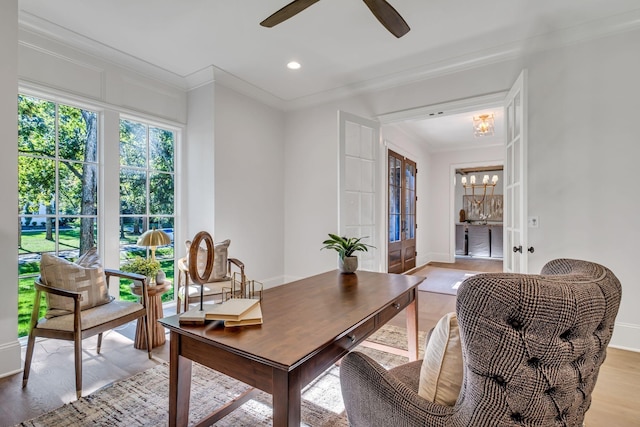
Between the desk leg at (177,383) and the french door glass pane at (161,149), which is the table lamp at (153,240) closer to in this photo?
the french door glass pane at (161,149)

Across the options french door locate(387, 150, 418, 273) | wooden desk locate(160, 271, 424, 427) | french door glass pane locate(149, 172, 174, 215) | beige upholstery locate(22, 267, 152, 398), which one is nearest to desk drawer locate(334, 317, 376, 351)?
wooden desk locate(160, 271, 424, 427)

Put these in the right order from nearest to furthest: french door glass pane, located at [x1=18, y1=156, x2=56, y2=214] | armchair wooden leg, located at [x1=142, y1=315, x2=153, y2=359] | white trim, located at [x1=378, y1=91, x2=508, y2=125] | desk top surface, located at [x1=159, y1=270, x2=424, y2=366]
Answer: desk top surface, located at [x1=159, y1=270, x2=424, y2=366] → armchair wooden leg, located at [x1=142, y1=315, x2=153, y2=359] → french door glass pane, located at [x1=18, y1=156, x2=56, y2=214] → white trim, located at [x1=378, y1=91, x2=508, y2=125]

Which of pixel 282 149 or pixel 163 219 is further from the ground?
pixel 282 149

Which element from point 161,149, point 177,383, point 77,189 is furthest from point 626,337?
point 77,189

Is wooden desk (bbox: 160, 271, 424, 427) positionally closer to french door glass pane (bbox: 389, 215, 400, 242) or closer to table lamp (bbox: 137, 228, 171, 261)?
table lamp (bbox: 137, 228, 171, 261)

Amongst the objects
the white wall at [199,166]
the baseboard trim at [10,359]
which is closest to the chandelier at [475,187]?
the white wall at [199,166]

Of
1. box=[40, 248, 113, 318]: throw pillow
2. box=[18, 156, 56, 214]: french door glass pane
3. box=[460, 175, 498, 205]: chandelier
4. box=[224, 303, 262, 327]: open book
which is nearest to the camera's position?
box=[224, 303, 262, 327]: open book

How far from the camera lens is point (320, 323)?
132 centimetres

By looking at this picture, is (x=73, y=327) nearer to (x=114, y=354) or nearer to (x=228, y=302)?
(x=114, y=354)

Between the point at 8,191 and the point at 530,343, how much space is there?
3.12 meters

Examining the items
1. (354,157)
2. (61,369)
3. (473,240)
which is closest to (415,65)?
(354,157)

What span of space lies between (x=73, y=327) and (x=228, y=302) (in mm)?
1320

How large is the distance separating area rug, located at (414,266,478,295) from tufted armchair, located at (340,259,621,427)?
3.45 metres

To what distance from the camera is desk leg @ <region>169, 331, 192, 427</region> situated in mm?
1312
